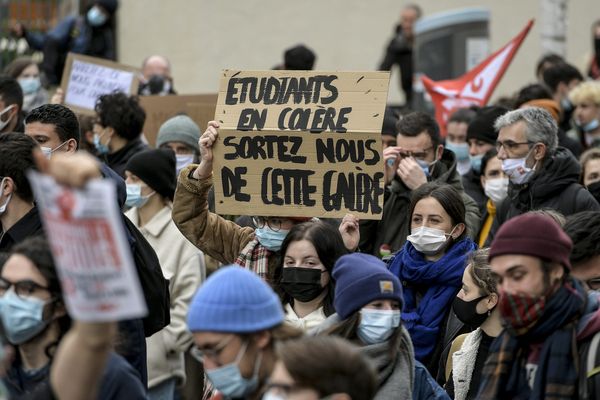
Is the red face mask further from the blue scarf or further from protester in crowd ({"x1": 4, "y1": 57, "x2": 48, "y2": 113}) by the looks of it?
protester in crowd ({"x1": 4, "y1": 57, "x2": 48, "y2": 113})

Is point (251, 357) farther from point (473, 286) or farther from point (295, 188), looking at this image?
point (295, 188)

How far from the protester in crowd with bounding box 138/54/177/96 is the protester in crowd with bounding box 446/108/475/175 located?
2.93 meters

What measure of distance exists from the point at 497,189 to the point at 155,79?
14.6 ft

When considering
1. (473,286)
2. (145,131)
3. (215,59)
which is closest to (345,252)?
(473,286)

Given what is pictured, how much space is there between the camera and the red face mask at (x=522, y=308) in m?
4.96

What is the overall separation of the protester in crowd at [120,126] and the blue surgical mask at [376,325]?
172 inches

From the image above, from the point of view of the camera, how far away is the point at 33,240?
17.5 ft

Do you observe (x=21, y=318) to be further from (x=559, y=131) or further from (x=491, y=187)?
(x=559, y=131)

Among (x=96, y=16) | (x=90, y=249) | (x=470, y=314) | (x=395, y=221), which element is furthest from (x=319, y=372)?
(x=96, y=16)

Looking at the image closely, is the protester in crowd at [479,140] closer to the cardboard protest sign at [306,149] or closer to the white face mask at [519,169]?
the white face mask at [519,169]

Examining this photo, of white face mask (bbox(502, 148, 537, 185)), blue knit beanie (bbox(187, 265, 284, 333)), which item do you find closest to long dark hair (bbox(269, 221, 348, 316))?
blue knit beanie (bbox(187, 265, 284, 333))

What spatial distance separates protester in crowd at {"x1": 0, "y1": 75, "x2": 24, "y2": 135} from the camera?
9.38 meters

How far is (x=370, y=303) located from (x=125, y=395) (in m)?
1.38

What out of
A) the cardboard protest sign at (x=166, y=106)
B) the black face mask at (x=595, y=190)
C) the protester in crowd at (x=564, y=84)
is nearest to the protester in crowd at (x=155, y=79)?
the cardboard protest sign at (x=166, y=106)
